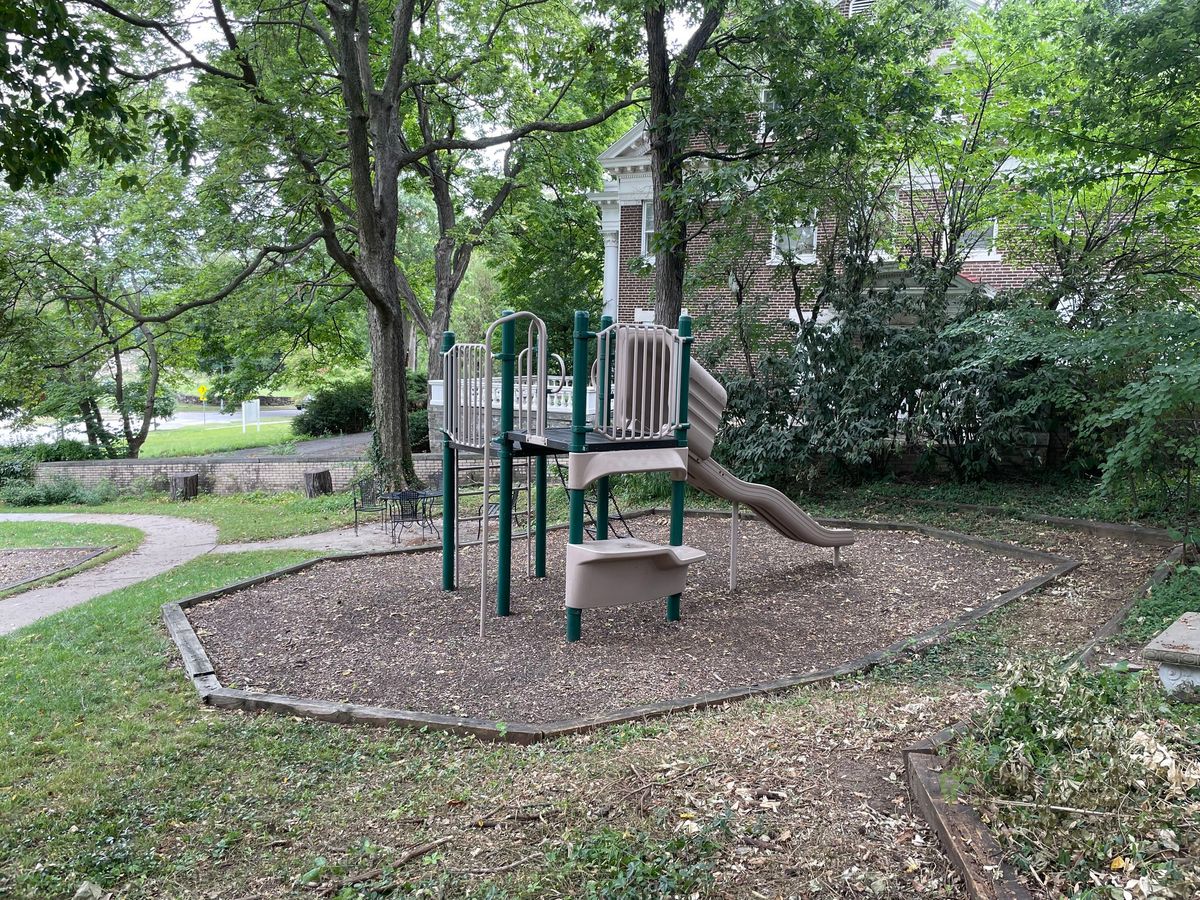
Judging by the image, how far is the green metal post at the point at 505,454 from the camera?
6930 millimetres

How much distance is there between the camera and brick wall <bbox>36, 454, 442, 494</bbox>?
18.4 meters

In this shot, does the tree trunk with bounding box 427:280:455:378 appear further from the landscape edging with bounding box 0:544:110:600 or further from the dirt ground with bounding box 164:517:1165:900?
the dirt ground with bounding box 164:517:1165:900

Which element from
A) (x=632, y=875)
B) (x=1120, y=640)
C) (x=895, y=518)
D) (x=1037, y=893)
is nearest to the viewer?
(x=1037, y=893)

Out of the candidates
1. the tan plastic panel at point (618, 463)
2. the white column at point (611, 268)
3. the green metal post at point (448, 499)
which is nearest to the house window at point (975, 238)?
the white column at point (611, 268)

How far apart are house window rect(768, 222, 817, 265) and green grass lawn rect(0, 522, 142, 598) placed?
11097mm

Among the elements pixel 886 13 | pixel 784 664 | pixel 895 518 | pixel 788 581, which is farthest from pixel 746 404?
pixel 784 664

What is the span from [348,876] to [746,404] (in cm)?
1088

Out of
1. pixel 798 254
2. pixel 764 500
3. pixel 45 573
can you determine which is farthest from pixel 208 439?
pixel 764 500

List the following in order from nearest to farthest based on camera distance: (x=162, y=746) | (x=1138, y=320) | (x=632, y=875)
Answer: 1. (x=632, y=875)
2. (x=162, y=746)
3. (x=1138, y=320)

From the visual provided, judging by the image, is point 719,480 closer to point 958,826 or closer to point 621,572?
point 621,572

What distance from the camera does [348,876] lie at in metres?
3.41

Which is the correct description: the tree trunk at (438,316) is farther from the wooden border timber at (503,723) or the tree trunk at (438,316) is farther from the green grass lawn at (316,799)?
the green grass lawn at (316,799)

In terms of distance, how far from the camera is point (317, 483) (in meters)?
17.4

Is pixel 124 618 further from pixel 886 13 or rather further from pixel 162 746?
pixel 886 13
